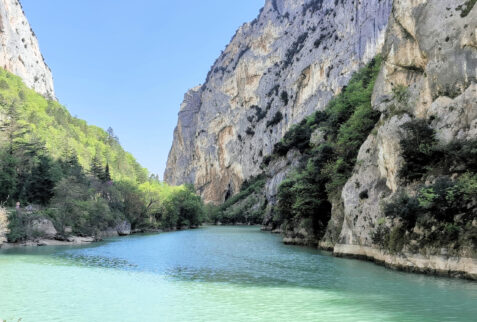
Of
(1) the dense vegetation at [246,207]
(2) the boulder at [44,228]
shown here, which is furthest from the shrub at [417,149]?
(1) the dense vegetation at [246,207]

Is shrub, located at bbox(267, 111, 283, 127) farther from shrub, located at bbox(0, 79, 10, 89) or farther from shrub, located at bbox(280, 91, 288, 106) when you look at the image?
shrub, located at bbox(0, 79, 10, 89)

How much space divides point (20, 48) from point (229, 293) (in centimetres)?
12567

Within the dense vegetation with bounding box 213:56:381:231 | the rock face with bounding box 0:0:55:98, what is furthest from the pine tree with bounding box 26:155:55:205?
the rock face with bounding box 0:0:55:98

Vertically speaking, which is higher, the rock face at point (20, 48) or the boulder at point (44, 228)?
the rock face at point (20, 48)

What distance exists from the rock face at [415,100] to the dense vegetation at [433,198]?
681 mm

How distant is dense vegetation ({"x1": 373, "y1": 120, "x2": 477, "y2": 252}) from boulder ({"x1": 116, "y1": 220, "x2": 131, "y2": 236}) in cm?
4887

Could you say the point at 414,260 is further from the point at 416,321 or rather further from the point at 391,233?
the point at 416,321

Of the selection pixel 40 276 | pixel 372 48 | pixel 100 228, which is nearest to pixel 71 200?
pixel 100 228

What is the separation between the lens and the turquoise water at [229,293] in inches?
484

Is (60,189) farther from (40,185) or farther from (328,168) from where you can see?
(328,168)

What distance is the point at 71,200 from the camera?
48.5 m

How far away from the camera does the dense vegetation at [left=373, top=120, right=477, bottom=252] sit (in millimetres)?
17453

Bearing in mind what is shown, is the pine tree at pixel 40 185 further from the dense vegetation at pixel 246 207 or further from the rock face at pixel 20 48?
the rock face at pixel 20 48

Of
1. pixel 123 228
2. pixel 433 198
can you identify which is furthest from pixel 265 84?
pixel 433 198
